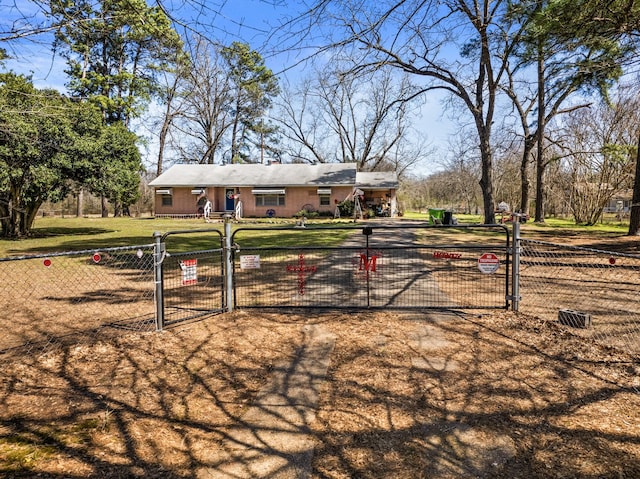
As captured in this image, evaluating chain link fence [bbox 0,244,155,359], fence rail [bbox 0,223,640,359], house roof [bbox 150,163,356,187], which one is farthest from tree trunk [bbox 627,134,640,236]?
house roof [bbox 150,163,356,187]

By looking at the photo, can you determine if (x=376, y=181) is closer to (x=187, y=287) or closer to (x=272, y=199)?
(x=272, y=199)

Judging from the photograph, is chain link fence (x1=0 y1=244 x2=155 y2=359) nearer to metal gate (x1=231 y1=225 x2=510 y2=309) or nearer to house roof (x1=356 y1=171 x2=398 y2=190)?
metal gate (x1=231 y1=225 x2=510 y2=309)

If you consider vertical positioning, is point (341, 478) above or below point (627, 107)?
below

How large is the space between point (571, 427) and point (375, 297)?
3.74m

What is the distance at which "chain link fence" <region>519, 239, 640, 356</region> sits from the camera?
4480 millimetres

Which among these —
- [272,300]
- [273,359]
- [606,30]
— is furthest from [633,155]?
[273,359]

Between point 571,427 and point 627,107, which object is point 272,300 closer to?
point 571,427

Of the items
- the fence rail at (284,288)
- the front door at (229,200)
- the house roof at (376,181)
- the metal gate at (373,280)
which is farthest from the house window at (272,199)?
the metal gate at (373,280)

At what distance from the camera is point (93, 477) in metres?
2.26

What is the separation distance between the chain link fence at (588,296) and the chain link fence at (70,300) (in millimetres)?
5133

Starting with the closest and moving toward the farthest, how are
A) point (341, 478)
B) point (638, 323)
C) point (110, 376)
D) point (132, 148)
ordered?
point (341, 478)
point (110, 376)
point (638, 323)
point (132, 148)

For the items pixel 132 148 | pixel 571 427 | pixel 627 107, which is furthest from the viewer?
pixel 627 107

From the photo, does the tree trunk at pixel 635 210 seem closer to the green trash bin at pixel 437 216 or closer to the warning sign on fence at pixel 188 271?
the green trash bin at pixel 437 216

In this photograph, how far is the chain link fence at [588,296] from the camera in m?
4.48
